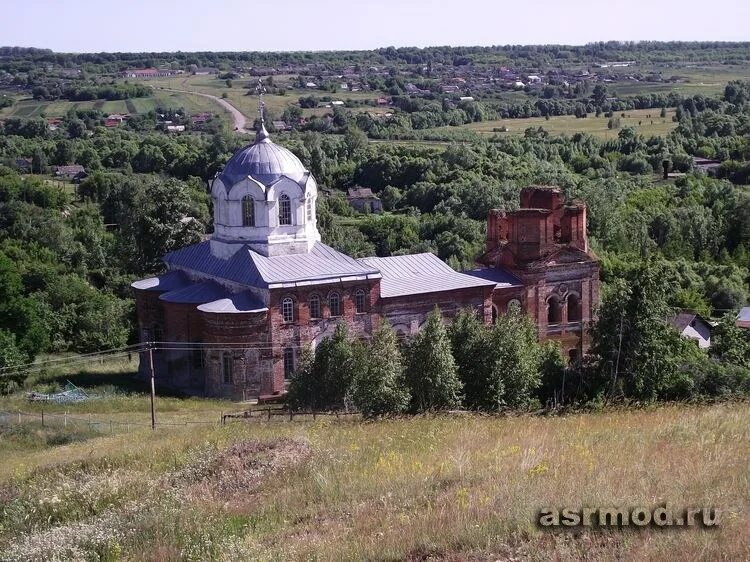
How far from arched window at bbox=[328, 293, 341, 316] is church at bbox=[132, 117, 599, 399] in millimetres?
30

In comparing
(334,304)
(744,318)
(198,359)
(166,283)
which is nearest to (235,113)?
(744,318)

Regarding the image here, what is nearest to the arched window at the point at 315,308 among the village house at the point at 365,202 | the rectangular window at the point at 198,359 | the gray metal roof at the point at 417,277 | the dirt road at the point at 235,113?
the gray metal roof at the point at 417,277

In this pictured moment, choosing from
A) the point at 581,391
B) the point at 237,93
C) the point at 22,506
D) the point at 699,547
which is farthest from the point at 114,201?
the point at 237,93

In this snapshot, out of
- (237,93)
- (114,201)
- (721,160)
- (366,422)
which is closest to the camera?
(366,422)

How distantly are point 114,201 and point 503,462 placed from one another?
55349 mm

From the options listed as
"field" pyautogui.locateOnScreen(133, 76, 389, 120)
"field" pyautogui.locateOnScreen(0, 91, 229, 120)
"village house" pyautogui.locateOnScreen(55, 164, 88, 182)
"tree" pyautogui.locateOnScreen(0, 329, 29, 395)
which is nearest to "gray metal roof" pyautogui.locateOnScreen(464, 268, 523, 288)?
"tree" pyautogui.locateOnScreen(0, 329, 29, 395)

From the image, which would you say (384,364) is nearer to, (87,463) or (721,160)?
(87,463)

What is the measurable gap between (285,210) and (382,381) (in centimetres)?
1065

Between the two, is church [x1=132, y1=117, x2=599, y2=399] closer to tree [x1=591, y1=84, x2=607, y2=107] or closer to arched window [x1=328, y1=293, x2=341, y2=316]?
arched window [x1=328, y1=293, x2=341, y2=316]

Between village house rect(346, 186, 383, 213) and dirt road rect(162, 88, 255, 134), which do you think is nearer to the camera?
village house rect(346, 186, 383, 213)

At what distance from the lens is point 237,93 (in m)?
158

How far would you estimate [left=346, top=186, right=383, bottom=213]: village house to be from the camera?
7125 centimetres

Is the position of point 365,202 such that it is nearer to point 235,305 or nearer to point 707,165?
point 707,165

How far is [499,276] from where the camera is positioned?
35500 millimetres
